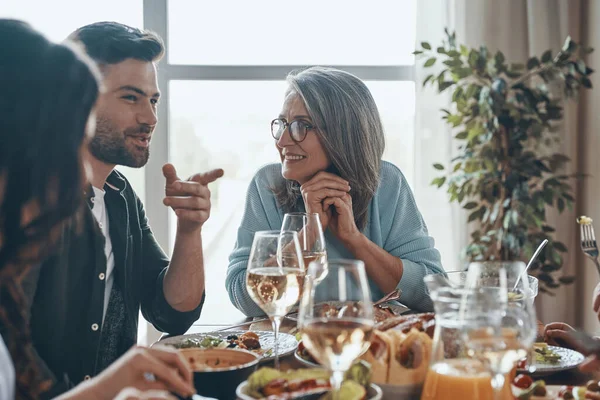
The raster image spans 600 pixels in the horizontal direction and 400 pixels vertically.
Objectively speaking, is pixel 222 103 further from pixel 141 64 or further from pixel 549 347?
pixel 549 347

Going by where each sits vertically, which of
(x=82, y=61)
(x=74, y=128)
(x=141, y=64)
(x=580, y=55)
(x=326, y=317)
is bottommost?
(x=326, y=317)

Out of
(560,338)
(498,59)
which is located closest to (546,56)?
(498,59)

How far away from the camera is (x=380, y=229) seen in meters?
2.23

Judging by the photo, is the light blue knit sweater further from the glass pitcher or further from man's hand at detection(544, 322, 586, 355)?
the glass pitcher

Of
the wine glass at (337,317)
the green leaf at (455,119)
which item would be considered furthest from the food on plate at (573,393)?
the green leaf at (455,119)

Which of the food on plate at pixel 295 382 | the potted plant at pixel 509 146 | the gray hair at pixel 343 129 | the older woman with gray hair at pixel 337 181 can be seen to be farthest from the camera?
the potted plant at pixel 509 146

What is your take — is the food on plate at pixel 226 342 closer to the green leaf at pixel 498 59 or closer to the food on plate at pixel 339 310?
the food on plate at pixel 339 310

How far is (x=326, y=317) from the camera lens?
2.82ft

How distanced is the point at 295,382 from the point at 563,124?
2.98 metres

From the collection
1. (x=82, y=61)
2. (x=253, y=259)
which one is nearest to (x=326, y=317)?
(x=253, y=259)

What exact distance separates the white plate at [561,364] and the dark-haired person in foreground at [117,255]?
790 mm

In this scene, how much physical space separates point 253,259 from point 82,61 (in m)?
0.43

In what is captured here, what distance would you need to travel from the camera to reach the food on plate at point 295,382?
0.91 meters

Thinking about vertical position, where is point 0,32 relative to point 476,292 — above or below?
above
